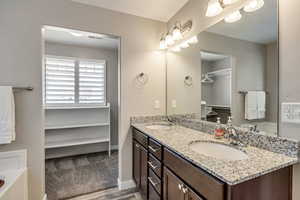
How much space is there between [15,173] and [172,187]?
5.44ft

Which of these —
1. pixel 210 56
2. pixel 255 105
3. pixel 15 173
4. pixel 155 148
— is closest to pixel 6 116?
pixel 15 173

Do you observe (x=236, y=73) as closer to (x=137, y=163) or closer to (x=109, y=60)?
(x=137, y=163)

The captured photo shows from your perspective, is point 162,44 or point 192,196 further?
point 162,44

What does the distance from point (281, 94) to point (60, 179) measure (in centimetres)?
305

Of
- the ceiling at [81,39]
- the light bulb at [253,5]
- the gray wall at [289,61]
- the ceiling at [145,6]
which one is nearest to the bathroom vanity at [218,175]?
the gray wall at [289,61]

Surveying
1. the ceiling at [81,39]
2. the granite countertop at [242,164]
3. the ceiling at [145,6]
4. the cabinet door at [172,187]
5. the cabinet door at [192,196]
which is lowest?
the cabinet door at [172,187]

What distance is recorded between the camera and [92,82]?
3646mm

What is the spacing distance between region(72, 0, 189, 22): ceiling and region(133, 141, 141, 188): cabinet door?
6.16 feet

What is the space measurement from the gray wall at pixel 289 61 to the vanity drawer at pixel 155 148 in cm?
97

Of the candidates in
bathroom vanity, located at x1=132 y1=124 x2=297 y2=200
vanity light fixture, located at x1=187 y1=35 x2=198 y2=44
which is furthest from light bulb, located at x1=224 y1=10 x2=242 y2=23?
bathroom vanity, located at x1=132 y1=124 x2=297 y2=200

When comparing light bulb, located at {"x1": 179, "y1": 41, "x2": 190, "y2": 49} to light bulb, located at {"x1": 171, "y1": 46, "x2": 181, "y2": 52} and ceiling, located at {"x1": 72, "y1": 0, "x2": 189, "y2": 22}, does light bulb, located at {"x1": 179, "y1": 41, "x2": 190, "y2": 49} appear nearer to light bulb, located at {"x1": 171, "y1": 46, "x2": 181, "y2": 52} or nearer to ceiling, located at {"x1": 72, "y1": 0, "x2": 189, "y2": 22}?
light bulb, located at {"x1": 171, "y1": 46, "x2": 181, "y2": 52}

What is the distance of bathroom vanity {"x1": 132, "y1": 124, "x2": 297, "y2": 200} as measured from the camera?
2.71ft

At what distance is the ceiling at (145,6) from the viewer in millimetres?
2027

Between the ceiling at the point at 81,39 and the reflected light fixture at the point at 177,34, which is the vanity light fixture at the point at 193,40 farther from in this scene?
the ceiling at the point at 81,39
